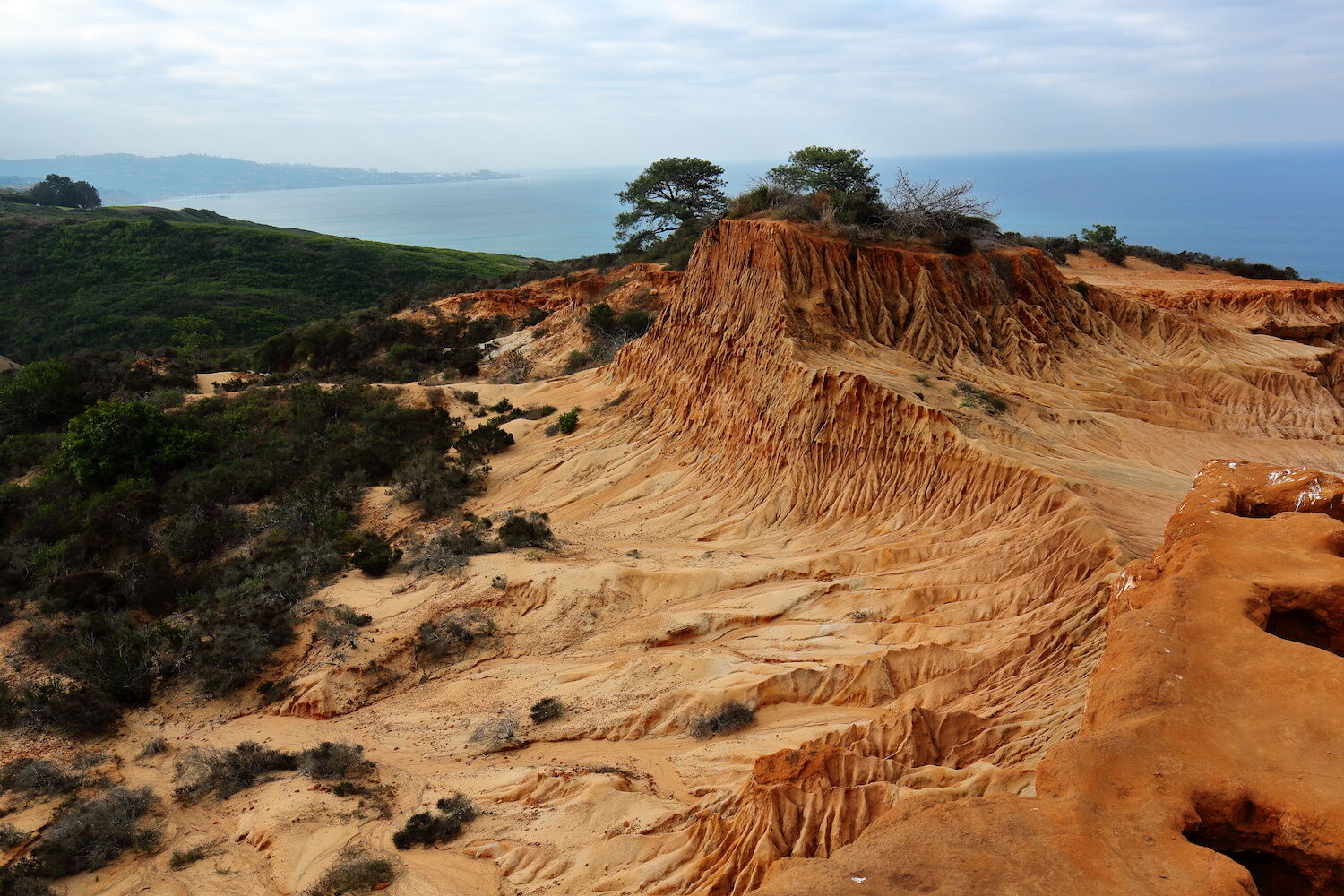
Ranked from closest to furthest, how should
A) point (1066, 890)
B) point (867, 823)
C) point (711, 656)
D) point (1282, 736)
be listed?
point (1066, 890)
point (1282, 736)
point (867, 823)
point (711, 656)

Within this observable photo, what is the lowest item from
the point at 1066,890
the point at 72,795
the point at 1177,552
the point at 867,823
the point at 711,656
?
the point at 72,795

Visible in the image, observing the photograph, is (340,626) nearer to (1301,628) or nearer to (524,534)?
(524,534)

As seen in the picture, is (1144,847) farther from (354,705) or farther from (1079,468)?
(354,705)

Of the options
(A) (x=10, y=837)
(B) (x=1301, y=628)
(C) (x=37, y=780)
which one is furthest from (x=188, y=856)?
(B) (x=1301, y=628)

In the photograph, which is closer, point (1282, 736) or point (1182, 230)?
point (1282, 736)

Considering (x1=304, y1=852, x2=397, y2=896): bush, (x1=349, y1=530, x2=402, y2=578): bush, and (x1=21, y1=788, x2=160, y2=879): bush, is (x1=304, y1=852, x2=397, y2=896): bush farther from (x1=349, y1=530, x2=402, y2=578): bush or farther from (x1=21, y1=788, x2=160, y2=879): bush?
(x1=349, y1=530, x2=402, y2=578): bush

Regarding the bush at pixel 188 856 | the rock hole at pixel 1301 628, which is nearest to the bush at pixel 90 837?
the bush at pixel 188 856

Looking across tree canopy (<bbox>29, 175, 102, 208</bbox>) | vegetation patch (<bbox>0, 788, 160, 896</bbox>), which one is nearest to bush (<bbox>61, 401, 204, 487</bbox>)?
vegetation patch (<bbox>0, 788, 160, 896</bbox>)

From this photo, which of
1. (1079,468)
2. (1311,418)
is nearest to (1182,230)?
(1311,418)
